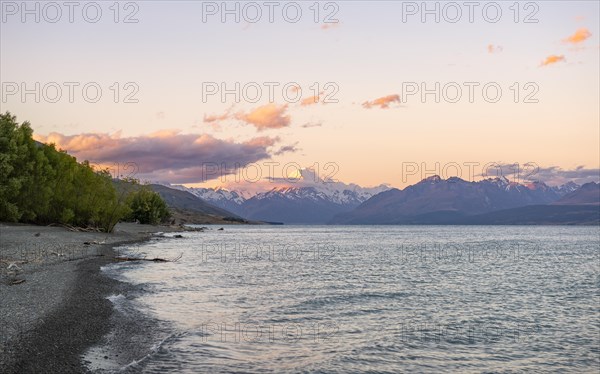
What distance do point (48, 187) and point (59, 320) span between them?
279 feet

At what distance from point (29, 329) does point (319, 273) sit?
39207mm

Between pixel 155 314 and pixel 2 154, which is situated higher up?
pixel 2 154

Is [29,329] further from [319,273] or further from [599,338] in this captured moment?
[319,273]

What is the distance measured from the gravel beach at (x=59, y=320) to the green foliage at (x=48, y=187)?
55217mm

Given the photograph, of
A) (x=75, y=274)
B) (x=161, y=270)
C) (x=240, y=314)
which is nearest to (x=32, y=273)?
(x=75, y=274)

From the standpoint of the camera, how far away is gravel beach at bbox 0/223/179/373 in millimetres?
18969

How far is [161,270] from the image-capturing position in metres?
54.3

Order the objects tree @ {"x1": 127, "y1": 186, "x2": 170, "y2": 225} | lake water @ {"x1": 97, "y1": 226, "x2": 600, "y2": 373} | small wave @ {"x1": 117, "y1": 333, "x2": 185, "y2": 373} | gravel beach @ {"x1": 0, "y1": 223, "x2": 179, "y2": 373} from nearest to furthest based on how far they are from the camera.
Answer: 1. gravel beach @ {"x1": 0, "y1": 223, "x2": 179, "y2": 373}
2. small wave @ {"x1": 117, "y1": 333, "x2": 185, "y2": 373}
3. lake water @ {"x1": 97, "y1": 226, "x2": 600, "y2": 373}
4. tree @ {"x1": 127, "y1": 186, "x2": 170, "y2": 225}

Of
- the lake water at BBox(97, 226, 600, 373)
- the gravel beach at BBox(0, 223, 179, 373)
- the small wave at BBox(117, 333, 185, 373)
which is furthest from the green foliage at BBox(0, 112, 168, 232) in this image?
the small wave at BBox(117, 333, 185, 373)

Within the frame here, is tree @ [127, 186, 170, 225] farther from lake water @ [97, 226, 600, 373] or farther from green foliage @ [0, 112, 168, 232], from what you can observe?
lake water @ [97, 226, 600, 373]

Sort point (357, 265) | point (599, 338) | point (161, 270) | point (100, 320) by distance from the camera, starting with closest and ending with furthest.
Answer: point (100, 320) → point (599, 338) → point (161, 270) → point (357, 265)

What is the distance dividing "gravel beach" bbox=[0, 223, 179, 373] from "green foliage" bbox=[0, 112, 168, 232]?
55.2 metres

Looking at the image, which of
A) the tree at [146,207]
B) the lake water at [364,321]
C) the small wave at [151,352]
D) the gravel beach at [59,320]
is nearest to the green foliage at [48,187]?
the lake water at [364,321]

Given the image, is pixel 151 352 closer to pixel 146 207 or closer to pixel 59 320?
pixel 59 320
